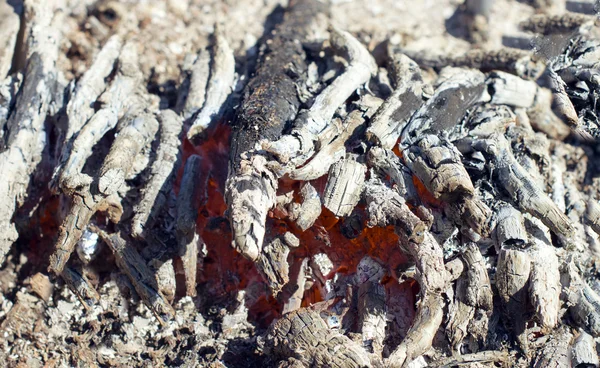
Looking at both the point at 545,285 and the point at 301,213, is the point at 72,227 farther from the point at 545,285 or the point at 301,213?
the point at 545,285

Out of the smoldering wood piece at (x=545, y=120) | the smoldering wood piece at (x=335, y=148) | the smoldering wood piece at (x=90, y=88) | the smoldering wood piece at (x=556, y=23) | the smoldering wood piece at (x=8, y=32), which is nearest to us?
the smoldering wood piece at (x=335, y=148)

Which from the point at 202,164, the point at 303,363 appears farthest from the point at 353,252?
the point at 202,164

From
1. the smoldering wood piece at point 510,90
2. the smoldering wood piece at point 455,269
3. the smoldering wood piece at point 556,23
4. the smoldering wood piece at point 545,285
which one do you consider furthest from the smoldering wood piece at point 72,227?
the smoldering wood piece at point 556,23

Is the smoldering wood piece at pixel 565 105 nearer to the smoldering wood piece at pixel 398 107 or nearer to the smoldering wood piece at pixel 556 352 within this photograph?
the smoldering wood piece at pixel 398 107

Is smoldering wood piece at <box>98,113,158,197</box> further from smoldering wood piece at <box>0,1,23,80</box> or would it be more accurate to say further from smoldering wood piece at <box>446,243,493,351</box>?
smoldering wood piece at <box>446,243,493,351</box>

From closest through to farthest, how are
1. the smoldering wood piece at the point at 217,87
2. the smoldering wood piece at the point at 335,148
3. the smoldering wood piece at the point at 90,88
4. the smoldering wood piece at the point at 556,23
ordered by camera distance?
the smoldering wood piece at the point at 335,148
the smoldering wood piece at the point at 217,87
the smoldering wood piece at the point at 90,88
the smoldering wood piece at the point at 556,23

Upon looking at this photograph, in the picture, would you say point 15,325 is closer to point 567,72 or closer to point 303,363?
point 303,363
